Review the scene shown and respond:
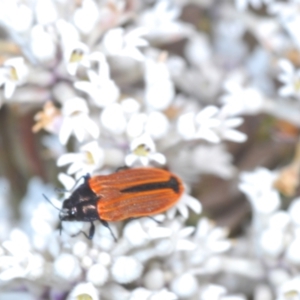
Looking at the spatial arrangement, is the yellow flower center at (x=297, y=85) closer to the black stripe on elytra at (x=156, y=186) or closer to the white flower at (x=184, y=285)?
the black stripe on elytra at (x=156, y=186)

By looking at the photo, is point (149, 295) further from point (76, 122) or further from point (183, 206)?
point (76, 122)

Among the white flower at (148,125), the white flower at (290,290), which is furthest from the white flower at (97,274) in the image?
the white flower at (290,290)

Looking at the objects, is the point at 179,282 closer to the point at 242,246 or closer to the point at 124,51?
the point at 242,246

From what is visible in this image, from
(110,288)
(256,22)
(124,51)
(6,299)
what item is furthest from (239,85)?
(6,299)

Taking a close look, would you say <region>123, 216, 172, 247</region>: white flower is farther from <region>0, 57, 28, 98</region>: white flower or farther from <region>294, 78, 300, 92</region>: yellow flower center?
<region>294, 78, 300, 92</region>: yellow flower center

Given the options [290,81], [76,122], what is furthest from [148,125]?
[290,81]

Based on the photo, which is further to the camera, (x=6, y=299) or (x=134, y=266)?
(x=6, y=299)

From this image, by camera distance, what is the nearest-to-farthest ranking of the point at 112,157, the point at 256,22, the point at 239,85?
1. the point at 112,157
2. the point at 239,85
3. the point at 256,22
